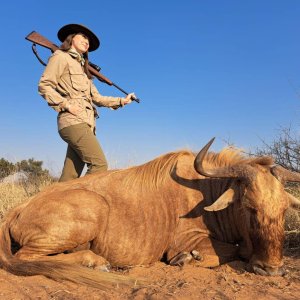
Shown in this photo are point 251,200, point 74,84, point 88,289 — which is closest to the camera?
point 88,289

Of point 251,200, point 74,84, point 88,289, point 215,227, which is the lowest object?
point 88,289

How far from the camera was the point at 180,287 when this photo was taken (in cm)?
367

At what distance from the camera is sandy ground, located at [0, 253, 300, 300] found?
→ 11.2 ft

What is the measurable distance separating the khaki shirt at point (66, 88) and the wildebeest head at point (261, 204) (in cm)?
209

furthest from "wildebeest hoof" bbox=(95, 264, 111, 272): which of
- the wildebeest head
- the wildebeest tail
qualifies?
the wildebeest head

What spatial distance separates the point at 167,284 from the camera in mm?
3832

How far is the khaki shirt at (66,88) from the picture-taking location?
5.66m

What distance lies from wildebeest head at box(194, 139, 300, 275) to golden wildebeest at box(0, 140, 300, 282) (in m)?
0.01

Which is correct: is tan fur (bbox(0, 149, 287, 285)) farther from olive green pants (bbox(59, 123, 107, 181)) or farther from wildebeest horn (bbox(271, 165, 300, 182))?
olive green pants (bbox(59, 123, 107, 181))

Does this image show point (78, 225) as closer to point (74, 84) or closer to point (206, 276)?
point (206, 276)

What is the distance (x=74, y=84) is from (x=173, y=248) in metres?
2.73

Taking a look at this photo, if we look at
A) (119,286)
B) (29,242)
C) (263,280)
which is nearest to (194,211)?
(263,280)

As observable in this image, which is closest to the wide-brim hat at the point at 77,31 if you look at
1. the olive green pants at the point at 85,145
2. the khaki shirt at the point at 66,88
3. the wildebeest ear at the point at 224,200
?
the khaki shirt at the point at 66,88

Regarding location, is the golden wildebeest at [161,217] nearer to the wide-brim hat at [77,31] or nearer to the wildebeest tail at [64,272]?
the wildebeest tail at [64,272]
